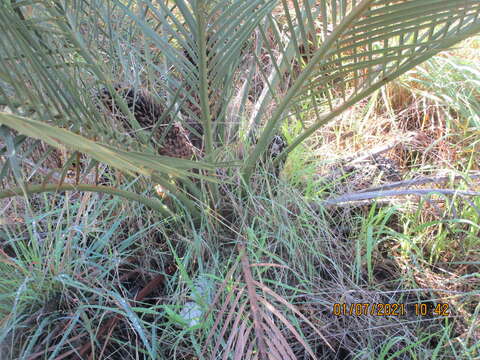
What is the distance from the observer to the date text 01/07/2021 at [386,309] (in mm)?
1095

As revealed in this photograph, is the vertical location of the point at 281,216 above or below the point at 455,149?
below

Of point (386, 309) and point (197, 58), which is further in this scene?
point (386, 309)

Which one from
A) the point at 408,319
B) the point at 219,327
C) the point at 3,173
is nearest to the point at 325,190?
the point at 408,319

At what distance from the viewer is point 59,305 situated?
1113mm

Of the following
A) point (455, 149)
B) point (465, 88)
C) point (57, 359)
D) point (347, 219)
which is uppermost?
point (465, 88)

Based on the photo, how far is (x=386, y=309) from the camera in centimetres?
112

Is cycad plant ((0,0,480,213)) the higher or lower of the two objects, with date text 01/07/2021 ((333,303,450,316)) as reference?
higher

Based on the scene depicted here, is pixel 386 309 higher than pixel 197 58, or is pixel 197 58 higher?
pixel 197 58

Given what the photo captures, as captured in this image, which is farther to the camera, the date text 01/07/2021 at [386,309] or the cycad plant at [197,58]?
the date text 01/07/2021 at [386,309]

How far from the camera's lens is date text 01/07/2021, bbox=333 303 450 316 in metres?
1.09

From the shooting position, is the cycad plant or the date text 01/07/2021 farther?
the date text 01/07/2021

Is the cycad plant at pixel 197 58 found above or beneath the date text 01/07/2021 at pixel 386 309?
above

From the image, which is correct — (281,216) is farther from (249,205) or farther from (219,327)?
(219,327)

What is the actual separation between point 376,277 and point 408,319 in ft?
0.47
